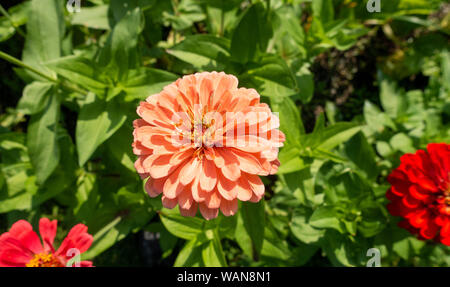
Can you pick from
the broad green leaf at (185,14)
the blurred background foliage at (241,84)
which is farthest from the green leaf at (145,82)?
the broad green leaf at (185,14)

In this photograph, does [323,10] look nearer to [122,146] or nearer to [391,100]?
[391,100]

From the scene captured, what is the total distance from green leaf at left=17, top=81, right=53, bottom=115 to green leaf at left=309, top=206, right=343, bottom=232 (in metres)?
1.23

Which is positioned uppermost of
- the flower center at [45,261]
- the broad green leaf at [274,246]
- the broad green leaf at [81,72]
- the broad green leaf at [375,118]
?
the broad green leaf at [81,72]

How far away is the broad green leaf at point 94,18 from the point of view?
1.50m

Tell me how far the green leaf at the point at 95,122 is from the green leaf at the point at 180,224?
373 millimetres

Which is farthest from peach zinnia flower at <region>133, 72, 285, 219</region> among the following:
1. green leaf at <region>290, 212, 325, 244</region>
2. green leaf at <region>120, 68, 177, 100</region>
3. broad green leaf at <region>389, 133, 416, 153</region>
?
broad green leaf at <region>389, 133, 416, 153</region>

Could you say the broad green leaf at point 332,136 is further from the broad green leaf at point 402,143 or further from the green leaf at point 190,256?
the green leaf at point 190,256

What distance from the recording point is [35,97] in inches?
53.5

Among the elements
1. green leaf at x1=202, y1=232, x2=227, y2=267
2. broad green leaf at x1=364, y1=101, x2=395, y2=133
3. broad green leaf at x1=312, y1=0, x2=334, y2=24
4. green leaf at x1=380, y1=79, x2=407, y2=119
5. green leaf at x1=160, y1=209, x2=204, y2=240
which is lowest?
green leaf at x1=202, y1=232, x2=227, y2=267

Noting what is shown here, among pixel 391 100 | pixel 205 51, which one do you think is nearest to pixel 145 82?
pixel 205 51

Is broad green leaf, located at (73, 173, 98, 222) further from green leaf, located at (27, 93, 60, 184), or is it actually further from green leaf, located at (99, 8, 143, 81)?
green leaf, located at (99, 8, 143, 81)

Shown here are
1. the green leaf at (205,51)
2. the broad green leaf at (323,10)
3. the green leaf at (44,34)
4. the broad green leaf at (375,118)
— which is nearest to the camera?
the green leaf at (205,51)

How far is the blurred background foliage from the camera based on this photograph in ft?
4.17
